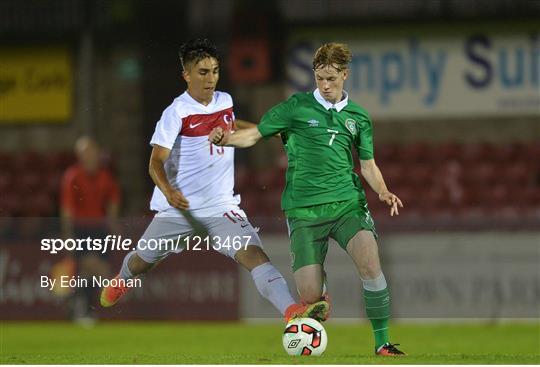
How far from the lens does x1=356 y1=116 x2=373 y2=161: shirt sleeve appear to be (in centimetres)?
723

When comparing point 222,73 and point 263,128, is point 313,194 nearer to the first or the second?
point 263,128

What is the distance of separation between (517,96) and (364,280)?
10112 mm

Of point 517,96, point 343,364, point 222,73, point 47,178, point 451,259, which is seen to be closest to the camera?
point 343,364

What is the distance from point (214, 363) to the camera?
748 centimetres

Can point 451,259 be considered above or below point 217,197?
below

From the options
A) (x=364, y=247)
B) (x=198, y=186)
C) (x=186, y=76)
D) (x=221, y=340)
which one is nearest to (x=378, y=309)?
(x=364, y=247)

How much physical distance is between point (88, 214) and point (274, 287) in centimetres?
213

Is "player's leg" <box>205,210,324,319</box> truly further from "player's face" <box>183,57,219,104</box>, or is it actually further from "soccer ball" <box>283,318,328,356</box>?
"player's face" <box>183,57,219,104</box>

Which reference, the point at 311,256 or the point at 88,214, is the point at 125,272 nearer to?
the point at 311,256

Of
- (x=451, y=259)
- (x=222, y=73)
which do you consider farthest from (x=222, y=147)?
(x=451, y=259)

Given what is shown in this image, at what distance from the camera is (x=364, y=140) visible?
7.25 m

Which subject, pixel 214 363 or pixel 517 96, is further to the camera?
pixel 517 96

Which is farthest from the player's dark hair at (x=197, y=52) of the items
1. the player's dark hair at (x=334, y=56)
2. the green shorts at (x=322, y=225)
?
the green shorts at (x=322, y=225)

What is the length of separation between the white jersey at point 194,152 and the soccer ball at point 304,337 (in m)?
0.78
